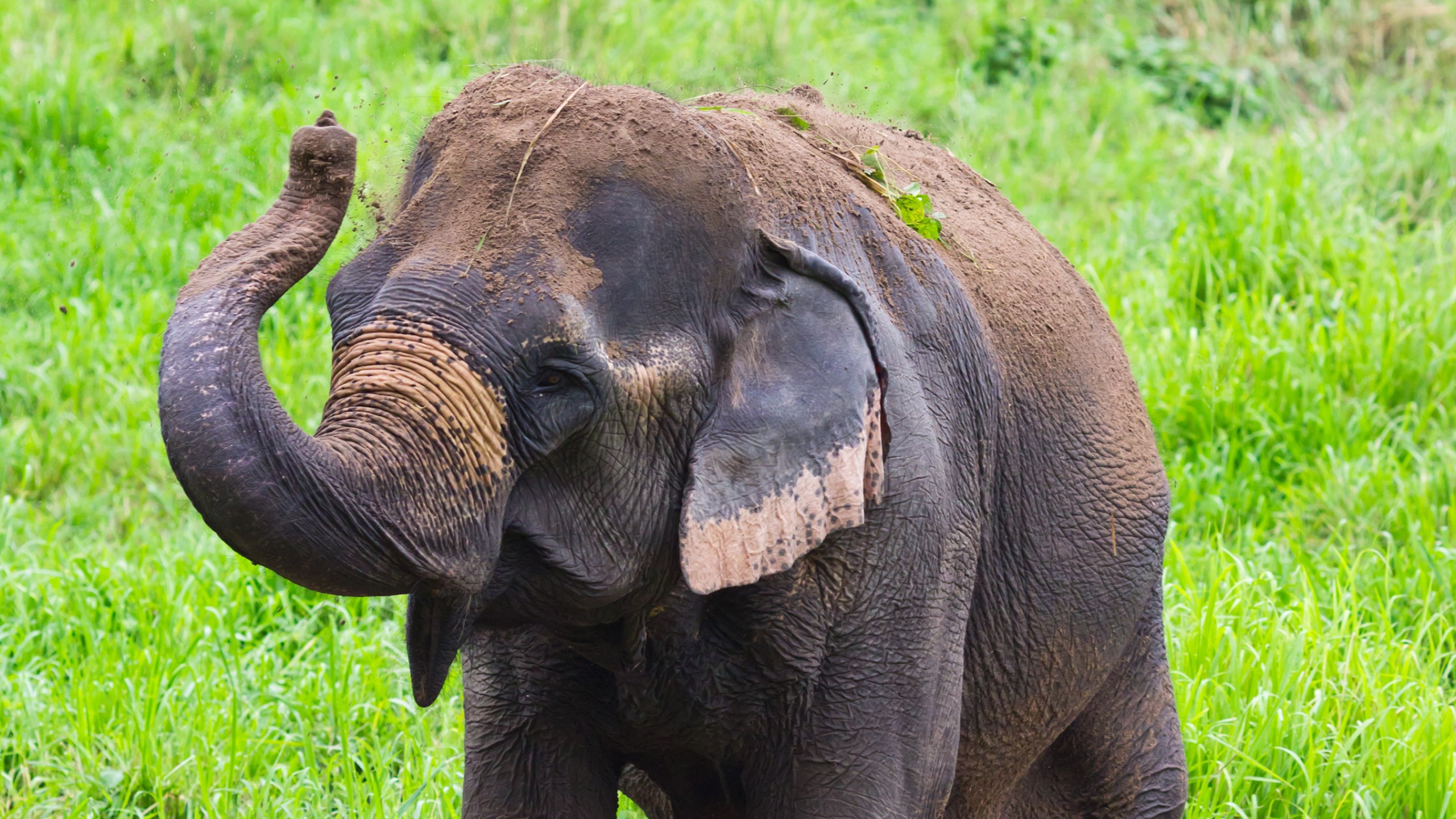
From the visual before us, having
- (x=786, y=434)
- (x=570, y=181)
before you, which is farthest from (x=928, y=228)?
Result: (x=570, y=181)

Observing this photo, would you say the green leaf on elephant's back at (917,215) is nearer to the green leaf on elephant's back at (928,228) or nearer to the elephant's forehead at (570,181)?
the green leaf on elephant's back at (928,228)

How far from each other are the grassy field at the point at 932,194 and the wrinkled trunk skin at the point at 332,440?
1.33ft

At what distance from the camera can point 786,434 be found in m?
2.36

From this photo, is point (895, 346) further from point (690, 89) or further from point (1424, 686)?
point (1424, 686)

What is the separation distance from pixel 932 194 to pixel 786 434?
98 cm

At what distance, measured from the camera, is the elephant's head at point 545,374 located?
2.05 metres

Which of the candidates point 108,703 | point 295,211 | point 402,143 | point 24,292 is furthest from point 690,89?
point 24,292

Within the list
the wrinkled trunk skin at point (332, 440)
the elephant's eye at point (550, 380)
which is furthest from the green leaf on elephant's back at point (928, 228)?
the wrinkled trunk skin at point (332, 440)

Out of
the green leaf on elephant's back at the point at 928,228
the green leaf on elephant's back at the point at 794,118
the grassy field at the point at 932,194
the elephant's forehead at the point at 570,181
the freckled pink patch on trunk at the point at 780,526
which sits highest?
the elephant's forehead at the point at 570,181

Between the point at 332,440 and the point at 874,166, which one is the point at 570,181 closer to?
the point at 332,440

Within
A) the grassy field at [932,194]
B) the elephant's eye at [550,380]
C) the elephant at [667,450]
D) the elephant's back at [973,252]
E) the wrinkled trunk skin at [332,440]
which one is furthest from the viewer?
A: the grassy field at [932,194]

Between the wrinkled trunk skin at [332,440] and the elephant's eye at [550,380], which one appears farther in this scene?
the elephant's eye at [550,380]

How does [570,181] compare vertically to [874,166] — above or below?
above

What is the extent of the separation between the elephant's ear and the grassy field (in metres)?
0.62
